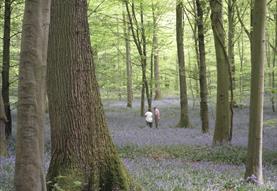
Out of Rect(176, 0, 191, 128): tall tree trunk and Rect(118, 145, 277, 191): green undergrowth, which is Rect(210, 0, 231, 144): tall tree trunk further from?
Rect(176, 0, 191, 128): tall tree trunk

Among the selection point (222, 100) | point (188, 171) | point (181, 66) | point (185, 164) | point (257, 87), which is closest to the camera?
point (257, 87)

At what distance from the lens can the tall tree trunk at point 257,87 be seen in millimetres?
7508

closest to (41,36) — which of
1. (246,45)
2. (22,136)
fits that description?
(22,136)

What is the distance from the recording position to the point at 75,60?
6.05 meters

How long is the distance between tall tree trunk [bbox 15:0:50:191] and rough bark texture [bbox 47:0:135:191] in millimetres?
2107

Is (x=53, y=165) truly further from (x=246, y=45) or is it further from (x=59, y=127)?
(x=246, y=45)

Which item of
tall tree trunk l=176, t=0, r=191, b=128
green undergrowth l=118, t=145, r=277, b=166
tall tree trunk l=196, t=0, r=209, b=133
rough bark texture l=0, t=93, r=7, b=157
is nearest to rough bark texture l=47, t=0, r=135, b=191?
rough bark texture l=0, t=93, r=7, b=157

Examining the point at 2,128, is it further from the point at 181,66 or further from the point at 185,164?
the point at 181,66

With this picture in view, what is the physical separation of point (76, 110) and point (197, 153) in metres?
8.14

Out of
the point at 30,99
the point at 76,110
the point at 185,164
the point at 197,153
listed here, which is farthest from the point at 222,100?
the point at 30,99

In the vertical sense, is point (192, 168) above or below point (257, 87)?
below

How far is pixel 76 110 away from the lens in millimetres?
5977

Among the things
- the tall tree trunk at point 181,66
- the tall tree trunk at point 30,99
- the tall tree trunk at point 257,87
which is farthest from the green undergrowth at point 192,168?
the tall tree trunk at point 181,66

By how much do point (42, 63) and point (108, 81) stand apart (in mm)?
40328
